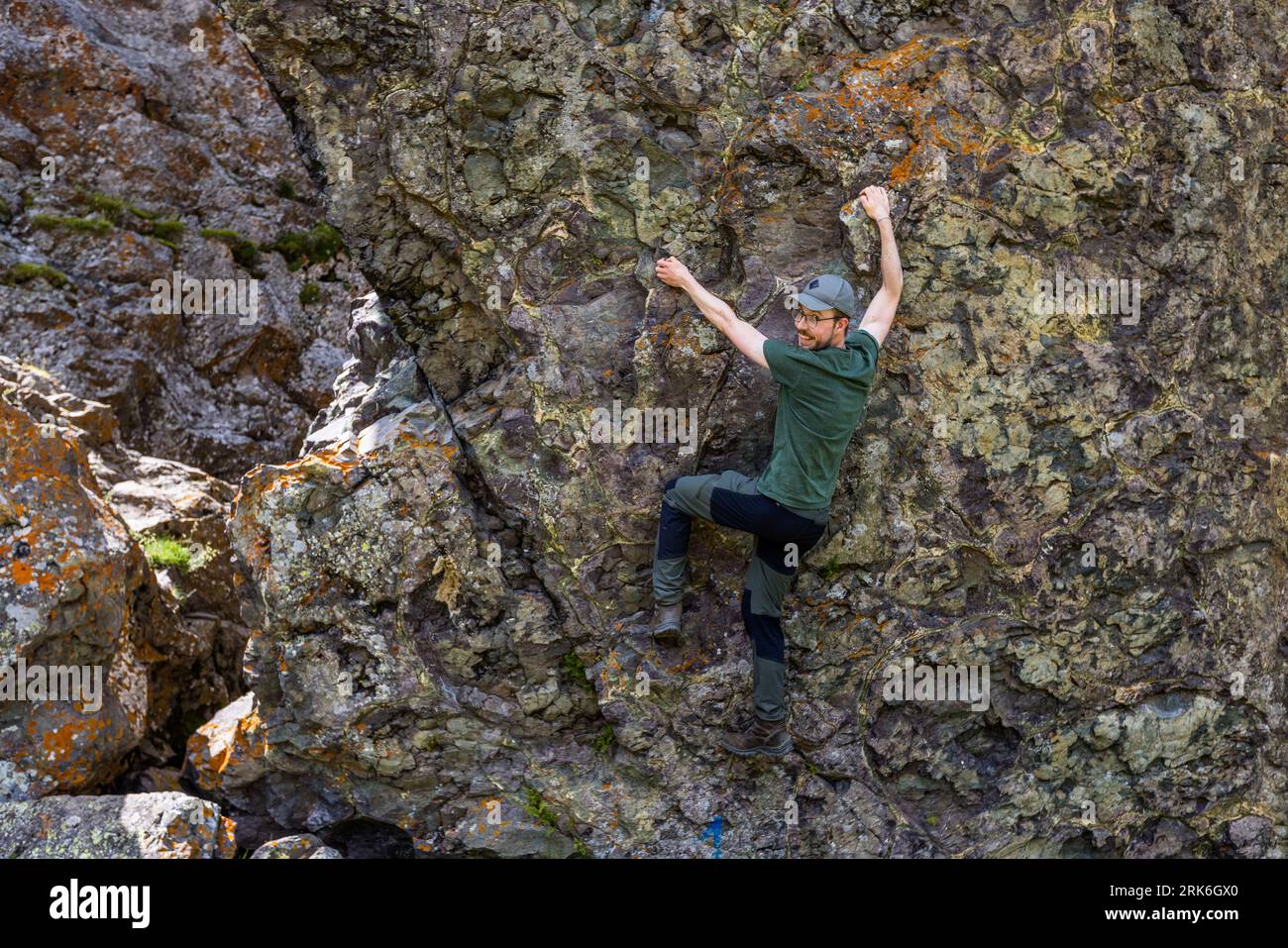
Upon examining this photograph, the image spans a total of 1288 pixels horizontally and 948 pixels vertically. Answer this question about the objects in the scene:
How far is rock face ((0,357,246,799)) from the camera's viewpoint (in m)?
7.67

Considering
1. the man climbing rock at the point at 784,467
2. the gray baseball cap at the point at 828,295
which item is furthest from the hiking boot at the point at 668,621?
the gray baseball cap at the point at 828,295

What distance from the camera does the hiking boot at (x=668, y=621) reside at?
741 centimetres

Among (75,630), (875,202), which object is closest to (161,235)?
(75,630)

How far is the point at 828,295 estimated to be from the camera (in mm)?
6742

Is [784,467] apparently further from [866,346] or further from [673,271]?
[673,271]

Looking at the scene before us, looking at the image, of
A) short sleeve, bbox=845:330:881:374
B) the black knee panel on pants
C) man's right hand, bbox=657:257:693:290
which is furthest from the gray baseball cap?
the black knee panel on pants

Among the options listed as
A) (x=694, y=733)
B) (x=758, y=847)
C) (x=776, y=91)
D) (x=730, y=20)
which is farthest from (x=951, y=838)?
(x=730, y=20)

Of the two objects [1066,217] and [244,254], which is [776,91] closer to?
[1066,217]

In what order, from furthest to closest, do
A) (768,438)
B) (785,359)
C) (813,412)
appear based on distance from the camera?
(768,438) < (813,412) < (785,359)

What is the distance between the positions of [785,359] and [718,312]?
0.55 m

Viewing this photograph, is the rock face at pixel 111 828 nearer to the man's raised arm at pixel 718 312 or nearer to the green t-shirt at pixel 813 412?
the green t-shirt at pixel 813 412

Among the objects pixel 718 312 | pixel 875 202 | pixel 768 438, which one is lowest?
pixel 768 438

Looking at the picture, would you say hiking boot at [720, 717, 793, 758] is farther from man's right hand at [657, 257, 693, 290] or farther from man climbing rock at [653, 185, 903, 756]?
man's right hand at [657, 257, 693, 290]

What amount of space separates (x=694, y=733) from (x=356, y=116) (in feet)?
14.8
